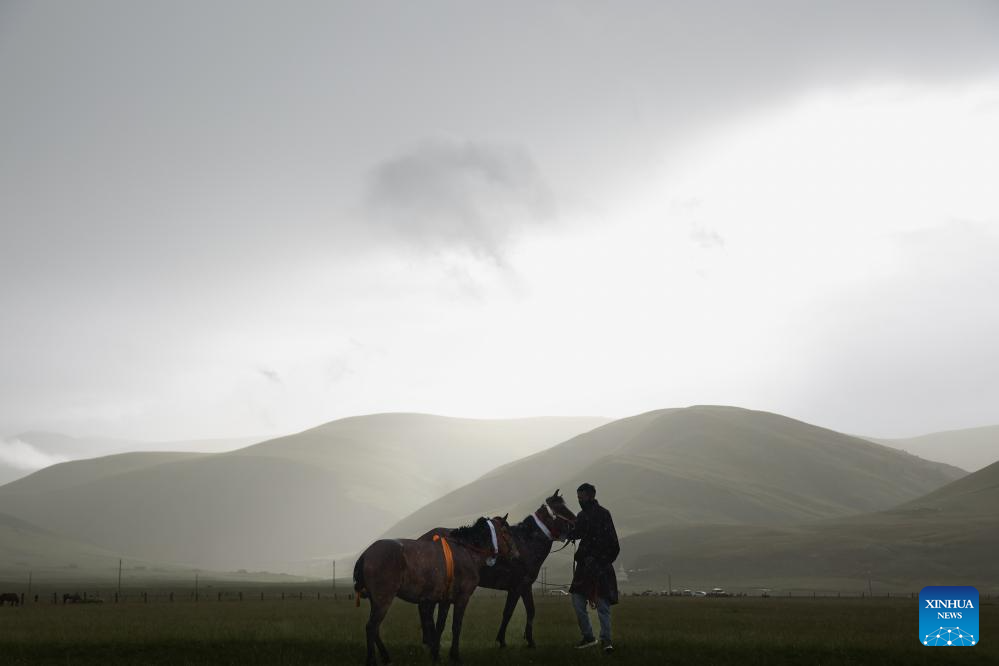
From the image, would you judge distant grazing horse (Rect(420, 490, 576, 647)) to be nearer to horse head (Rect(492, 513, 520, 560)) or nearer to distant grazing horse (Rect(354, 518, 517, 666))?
horse head (Rect(492, 513, 520, 560))

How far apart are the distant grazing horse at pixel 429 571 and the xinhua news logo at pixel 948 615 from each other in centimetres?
949

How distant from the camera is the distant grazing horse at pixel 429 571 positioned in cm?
1808

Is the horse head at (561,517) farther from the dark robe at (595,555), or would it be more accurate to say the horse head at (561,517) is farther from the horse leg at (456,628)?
the horse leg at (456,628)

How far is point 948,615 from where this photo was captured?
20.5 metres

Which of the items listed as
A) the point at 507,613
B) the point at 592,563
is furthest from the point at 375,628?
the point at 592,563

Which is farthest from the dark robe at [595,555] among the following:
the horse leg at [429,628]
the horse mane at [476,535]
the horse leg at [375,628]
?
the horse leg at [375,628]

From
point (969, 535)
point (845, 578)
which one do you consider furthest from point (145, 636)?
point (969, 535)

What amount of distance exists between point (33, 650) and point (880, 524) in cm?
18723

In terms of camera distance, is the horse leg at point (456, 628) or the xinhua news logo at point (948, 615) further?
the horse leg at point (456, 628)

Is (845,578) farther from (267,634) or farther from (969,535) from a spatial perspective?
(267,634)

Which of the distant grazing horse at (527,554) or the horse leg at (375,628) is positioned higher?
the distant grazing horse at (527,554)

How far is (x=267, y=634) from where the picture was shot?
24938 mm

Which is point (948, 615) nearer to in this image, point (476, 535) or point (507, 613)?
point (507, 613)

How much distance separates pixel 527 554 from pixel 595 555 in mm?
1764
